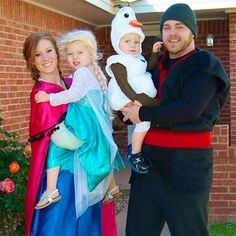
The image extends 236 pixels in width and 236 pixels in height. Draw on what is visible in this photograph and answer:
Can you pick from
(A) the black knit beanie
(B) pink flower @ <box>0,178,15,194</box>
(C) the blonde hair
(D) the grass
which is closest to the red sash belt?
(C) the blonde hair

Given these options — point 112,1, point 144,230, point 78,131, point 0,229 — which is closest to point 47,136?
point 78,131

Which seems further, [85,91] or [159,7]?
[159,7]

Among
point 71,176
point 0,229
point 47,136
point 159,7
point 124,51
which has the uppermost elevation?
point 159,7

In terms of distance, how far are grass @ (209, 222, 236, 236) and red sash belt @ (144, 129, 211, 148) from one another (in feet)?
9.36

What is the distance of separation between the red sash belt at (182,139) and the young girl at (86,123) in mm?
336

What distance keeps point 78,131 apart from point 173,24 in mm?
839

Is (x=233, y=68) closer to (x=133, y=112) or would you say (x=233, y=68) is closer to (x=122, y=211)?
(x=122, y=211)

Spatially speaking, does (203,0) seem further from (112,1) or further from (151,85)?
(151,85)

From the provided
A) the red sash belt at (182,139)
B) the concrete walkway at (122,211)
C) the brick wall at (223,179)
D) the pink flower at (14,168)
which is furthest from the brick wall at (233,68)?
the red sash belt at (182,139)

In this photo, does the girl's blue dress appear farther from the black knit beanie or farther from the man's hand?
the black knit beanie

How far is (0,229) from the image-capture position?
432 centimetres

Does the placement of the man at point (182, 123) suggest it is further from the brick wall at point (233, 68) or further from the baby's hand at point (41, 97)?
the brick wall at point (233, 68)

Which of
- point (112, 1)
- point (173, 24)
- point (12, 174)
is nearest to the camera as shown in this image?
point (173, 24)

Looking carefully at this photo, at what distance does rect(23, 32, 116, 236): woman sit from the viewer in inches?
133
